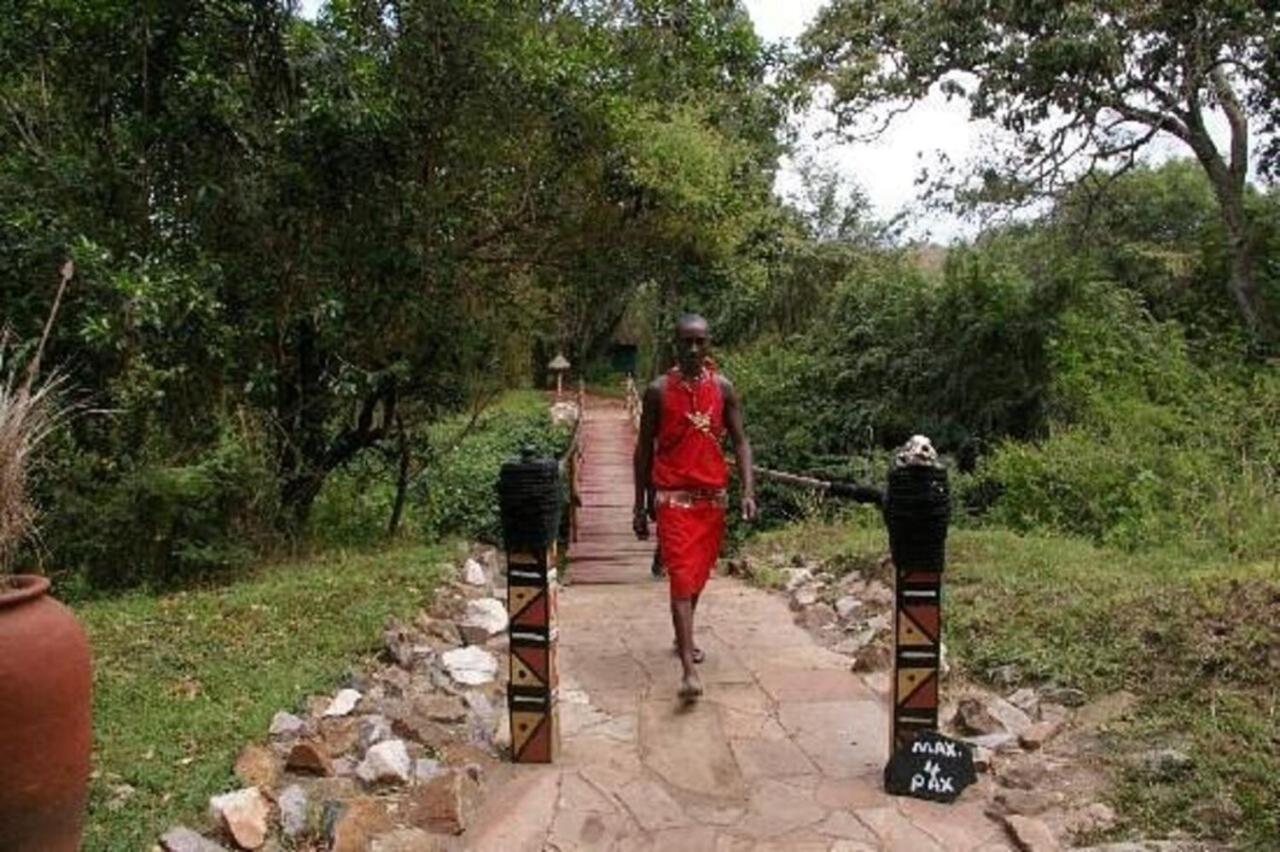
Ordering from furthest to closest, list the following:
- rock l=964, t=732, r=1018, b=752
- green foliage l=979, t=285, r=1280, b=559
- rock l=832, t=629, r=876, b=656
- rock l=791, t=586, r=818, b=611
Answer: green foliage l=979, t=285, r=1280, b=559 → rock l=791, t=586, r=818, b=611 → rock l=832, t=629, r=876, b=656 → rock l=964, t=732, r=1018, b=752

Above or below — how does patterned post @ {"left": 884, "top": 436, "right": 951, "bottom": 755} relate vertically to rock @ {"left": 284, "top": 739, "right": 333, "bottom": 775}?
above

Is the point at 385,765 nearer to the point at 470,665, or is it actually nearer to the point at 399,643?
the point at 399,643

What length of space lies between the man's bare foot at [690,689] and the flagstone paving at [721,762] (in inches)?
1.6

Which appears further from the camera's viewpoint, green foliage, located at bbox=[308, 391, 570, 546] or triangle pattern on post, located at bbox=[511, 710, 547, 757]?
green foliage, located at bbox=[308, 391, 570, 546]

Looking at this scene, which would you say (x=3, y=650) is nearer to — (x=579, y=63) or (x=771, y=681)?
(x=771, y=681)

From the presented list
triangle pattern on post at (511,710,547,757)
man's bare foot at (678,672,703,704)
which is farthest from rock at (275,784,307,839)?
man's bare foot at (678,672,703,704)

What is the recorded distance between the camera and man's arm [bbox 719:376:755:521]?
4.91 meters

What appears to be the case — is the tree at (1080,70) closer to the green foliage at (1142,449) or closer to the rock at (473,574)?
the green foliage at (1142,449)

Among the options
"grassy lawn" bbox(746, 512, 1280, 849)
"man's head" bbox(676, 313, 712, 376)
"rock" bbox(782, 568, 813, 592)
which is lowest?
"rock" bbox(782, 568, 813, 592)

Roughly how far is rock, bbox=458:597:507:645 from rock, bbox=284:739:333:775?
2128 mm

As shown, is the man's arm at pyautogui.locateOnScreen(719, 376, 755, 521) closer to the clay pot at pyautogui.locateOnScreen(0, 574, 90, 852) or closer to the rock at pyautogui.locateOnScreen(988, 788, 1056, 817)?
the rock at pyautogui.locateOnScreen(988, 788, 1056, 817)

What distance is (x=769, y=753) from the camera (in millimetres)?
4215

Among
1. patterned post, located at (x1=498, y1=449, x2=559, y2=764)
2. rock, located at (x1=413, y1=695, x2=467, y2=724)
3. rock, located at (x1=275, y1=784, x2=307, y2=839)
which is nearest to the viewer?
rock, located at (x1=275, y1=784, x2=307, y2=839)

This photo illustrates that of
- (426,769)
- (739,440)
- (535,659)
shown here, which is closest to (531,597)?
(535,659)
